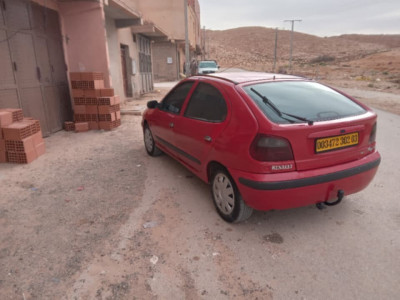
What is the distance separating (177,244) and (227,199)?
0.72 meters

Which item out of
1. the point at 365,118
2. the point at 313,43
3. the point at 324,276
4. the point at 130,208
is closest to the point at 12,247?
the point at 130,208

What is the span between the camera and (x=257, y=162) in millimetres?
2598

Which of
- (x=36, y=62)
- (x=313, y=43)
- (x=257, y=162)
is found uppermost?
(x=313, y=43)

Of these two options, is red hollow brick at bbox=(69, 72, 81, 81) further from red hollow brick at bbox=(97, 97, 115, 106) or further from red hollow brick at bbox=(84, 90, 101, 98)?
red hollow brick at bbox=(97, 97, 115, 106)

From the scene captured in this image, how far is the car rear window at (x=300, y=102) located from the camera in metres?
2.74

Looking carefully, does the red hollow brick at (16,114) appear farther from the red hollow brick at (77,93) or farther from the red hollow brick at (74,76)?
the red hollow brick at (74,76)

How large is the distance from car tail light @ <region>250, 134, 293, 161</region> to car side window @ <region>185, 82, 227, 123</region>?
615mm

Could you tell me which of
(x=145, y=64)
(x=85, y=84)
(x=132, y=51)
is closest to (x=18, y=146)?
(x=85, y=84)

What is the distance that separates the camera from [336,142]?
8.89 ft

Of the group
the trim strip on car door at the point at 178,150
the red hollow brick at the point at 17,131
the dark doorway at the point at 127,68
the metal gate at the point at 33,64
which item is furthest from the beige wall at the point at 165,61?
the trim strip on car door at the point at 178,150

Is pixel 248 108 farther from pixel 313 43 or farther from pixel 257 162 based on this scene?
pixel 313 43

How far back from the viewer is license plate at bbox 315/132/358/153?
2641 mm

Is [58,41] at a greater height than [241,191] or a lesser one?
greater

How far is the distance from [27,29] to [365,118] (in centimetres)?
684
